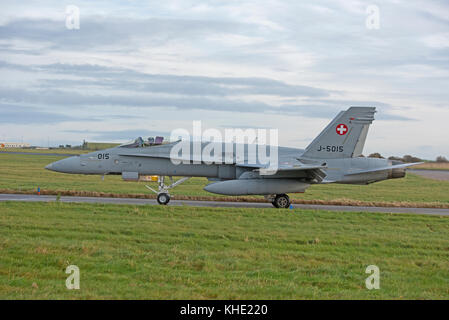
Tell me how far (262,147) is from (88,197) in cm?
880

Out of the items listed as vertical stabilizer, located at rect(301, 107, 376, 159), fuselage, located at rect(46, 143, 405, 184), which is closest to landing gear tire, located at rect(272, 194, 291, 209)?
fuselage, located at rect(46, 143, 405, 184)

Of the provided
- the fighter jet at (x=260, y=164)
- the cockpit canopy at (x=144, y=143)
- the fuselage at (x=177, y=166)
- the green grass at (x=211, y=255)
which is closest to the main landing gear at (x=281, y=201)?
the fighter jet at (x=260, y=164)

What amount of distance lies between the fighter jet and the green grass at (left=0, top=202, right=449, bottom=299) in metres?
4.72

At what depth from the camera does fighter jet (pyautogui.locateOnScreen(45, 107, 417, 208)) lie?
21625 millimetres

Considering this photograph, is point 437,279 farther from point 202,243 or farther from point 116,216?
point 116,216

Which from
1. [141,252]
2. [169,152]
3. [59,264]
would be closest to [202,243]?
[141,252]

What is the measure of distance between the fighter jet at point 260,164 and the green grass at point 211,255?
4716mm

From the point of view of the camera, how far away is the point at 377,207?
944 inches

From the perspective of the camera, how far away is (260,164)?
22016mm

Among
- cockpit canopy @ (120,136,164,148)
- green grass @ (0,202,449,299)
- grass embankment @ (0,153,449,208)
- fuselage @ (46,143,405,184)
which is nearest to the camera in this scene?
green grass @ (0,202,449,299)

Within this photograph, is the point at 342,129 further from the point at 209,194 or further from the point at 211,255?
the point at 211,255

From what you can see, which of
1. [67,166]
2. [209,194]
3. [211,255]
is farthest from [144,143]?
[211,255]

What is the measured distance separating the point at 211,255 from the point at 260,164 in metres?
11.8

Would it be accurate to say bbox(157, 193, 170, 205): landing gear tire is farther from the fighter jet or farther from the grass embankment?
the grass embankment
